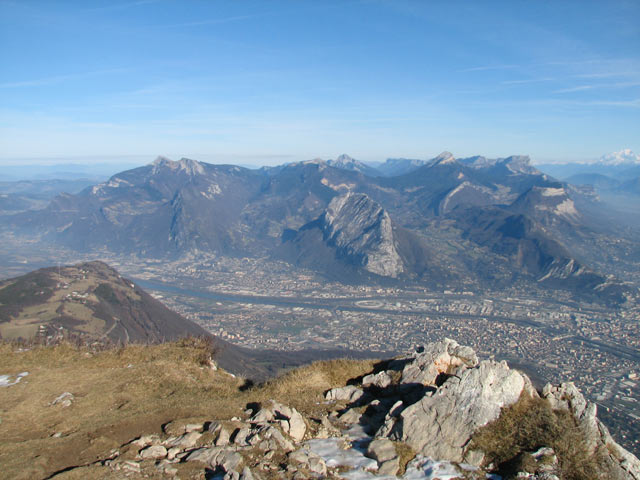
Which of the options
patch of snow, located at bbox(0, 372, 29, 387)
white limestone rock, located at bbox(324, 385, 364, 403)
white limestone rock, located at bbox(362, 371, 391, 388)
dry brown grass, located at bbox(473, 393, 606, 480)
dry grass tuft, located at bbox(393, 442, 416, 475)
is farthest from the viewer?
patch of snow, located at bbox(0, 372, 29, 387)

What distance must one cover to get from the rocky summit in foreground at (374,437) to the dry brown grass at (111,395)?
0.35 ft

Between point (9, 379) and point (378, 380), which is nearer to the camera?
point (378, 380)

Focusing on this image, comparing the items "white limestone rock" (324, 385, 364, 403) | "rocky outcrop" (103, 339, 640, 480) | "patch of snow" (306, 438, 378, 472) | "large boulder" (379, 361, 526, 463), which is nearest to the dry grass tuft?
"rocky outcrop" (103, 339, 640, 480)

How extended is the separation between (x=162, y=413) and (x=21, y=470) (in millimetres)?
4424

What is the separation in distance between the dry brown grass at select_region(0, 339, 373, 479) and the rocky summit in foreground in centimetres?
11

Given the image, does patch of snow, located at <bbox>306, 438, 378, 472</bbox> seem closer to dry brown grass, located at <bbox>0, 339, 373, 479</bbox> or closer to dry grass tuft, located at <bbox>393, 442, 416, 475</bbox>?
dry grass tuft, located at <bbox>393, 442, 416, 475</bbox>

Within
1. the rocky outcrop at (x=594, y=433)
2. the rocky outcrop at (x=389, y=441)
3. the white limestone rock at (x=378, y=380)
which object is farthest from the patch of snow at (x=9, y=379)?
the rocky outcrop at (x=594, y=433)

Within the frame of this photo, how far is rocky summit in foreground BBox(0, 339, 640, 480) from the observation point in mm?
11125

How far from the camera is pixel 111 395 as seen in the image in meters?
16.2

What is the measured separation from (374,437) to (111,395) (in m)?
10.9

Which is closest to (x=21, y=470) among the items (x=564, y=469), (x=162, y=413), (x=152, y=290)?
(x=162, y=413)

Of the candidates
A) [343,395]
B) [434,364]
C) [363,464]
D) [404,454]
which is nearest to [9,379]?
[343,395]

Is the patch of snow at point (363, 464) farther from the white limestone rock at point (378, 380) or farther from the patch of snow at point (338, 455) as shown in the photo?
the white limestone rock at point (378, 380)

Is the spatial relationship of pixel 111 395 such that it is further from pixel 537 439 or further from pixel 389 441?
pixel 537 439
